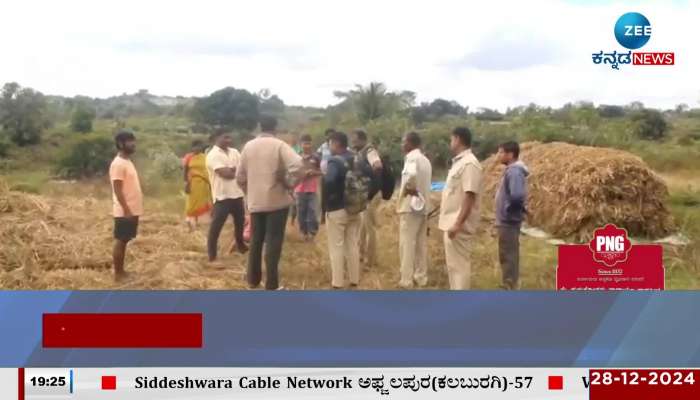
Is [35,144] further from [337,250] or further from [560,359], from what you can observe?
[560,359]

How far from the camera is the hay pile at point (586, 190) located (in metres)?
2.50

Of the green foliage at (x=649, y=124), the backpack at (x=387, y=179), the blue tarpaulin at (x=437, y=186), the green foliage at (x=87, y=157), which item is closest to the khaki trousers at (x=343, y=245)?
the backpack at (x=387, y=179)

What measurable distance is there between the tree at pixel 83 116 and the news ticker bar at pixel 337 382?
0.96 meters

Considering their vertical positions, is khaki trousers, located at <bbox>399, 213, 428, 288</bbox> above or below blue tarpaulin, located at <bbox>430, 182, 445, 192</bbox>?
below

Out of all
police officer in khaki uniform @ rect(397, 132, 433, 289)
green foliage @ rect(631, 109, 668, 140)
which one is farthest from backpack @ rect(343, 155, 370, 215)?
green foliage @ rect(631, 109, 668, 140)

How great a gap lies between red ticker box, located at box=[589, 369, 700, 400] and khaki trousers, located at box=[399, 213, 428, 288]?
0.80 metres

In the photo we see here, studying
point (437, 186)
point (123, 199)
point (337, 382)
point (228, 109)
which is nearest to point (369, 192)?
point (437, 186)

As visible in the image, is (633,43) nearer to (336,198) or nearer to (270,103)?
(336,198)

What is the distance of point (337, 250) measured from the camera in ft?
8.43

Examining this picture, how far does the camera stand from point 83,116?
2.52 m

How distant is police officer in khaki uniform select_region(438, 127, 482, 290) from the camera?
8.25ft

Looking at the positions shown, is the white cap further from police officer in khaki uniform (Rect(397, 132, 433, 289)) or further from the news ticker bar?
the news ticker bar

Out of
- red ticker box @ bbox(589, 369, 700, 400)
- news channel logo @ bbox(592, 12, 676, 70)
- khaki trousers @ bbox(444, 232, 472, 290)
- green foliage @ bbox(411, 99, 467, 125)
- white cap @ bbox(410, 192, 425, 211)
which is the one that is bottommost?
red ticker box @ bbox(589, 369, 700, 400)

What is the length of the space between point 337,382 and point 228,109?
1.15 metres
